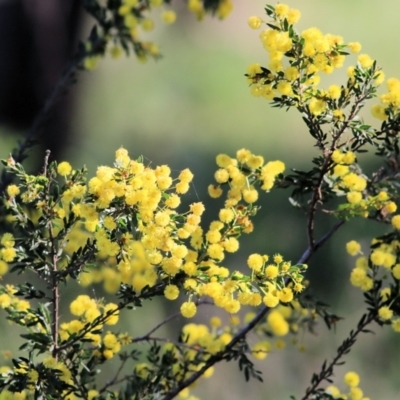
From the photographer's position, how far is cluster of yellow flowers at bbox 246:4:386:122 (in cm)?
106

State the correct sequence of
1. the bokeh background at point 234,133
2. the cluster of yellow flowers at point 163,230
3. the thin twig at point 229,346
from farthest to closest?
the bokeh background at point 234,133
the thin twig at point 229,346
the cluster of yellow flowers at point 163,230

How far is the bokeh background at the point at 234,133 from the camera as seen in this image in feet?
7.68

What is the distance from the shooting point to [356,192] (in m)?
1.15

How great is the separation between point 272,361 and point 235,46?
123 inches

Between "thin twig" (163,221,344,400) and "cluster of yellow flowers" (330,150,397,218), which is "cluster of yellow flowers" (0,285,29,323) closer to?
"thin twig" (163,221,344,400)

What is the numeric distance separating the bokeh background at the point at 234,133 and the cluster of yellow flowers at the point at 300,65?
33.1 inches

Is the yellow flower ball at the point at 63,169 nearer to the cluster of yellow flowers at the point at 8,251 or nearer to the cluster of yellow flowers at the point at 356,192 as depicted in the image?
the cluster of yellow flowers at the point at 8,251

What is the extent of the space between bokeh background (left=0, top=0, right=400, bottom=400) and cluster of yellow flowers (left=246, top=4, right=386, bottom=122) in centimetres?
84

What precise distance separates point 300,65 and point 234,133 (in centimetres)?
307

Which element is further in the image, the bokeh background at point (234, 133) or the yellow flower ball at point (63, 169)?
the bokeh background at point (234, 133)

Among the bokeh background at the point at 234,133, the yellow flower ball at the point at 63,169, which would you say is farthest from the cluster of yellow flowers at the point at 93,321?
the bokeh background at the point at 234,133

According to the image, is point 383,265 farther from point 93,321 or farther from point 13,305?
point 13,305

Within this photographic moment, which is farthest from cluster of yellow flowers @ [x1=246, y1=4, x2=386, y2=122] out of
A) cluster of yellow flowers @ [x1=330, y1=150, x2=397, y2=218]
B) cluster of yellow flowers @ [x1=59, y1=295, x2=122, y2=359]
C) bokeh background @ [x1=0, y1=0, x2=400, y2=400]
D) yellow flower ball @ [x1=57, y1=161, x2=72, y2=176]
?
bokeh background @ [x1=0, y1=0, x2=400, y2=400]

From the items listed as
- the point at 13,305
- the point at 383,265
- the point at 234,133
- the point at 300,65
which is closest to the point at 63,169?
the point at 13,305
